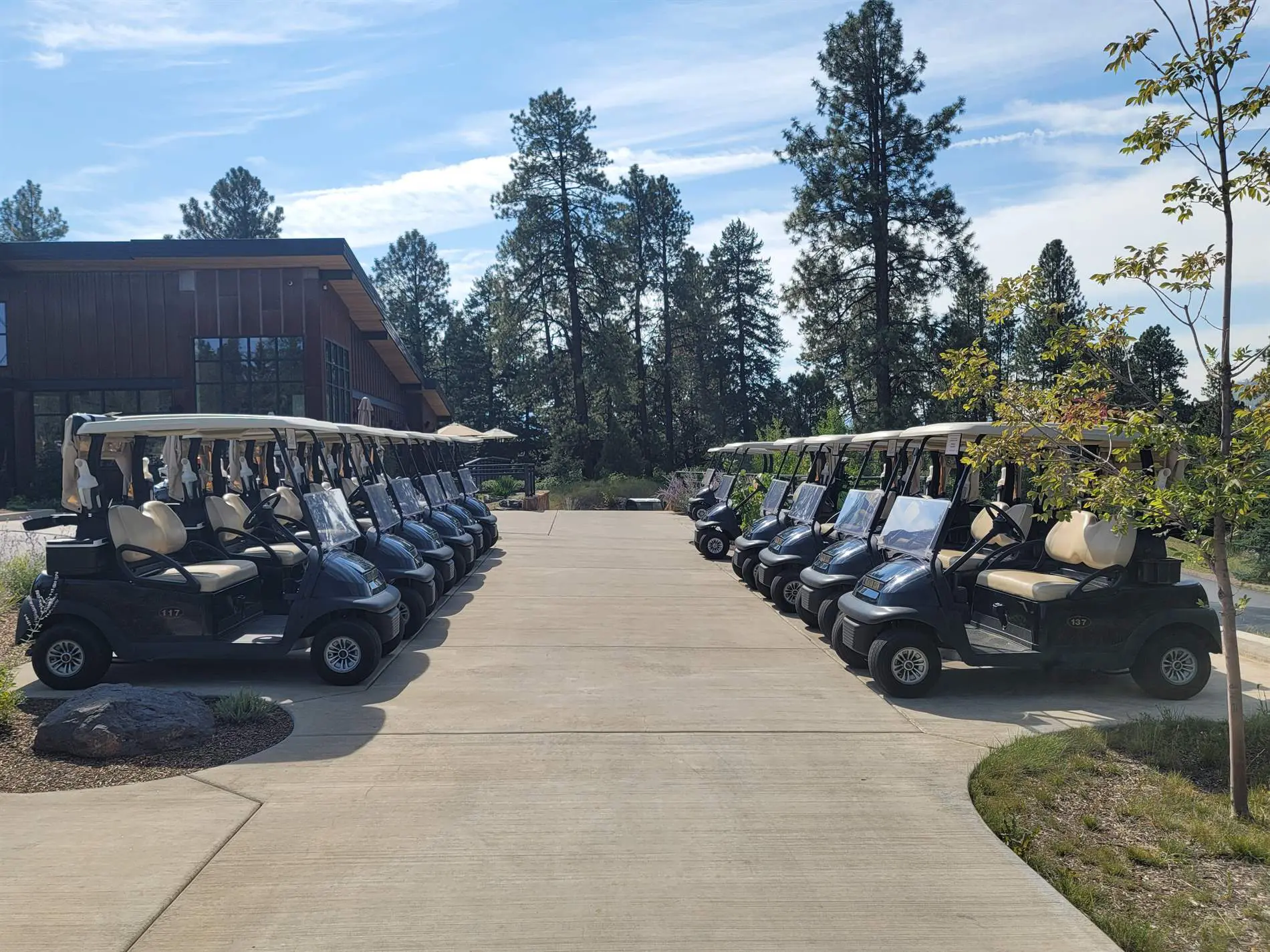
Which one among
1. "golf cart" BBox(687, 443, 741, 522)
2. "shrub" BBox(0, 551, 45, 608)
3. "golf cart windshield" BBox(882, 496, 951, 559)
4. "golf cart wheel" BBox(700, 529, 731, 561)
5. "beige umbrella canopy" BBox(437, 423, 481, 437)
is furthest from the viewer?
"beige umbrella canopy" BBox(437, 423, 481, 437)

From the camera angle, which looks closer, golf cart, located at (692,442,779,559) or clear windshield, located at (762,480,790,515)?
clear windshield, located at (762,480,790,515)

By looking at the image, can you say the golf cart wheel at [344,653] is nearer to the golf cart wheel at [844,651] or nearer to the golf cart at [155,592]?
the golf cart at [155,592]

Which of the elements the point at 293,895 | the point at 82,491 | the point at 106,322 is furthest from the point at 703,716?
the point at 106,322

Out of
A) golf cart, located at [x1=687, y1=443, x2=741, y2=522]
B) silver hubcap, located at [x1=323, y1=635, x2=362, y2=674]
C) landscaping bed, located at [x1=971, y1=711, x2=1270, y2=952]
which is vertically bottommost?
landscaping bed, located at [x1=971, y1=711, x2=1270, y2=952]

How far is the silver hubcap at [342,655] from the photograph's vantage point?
7.27 metres

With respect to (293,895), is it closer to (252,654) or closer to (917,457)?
(252,654)

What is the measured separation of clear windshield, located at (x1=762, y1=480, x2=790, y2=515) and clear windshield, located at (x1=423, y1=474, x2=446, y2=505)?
4.73m

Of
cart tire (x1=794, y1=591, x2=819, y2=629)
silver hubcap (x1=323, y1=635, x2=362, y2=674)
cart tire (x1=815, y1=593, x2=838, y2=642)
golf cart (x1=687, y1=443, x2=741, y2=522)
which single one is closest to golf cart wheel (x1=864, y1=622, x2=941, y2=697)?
cart tire (x1=815, y1=593, x2=838, y2=642)

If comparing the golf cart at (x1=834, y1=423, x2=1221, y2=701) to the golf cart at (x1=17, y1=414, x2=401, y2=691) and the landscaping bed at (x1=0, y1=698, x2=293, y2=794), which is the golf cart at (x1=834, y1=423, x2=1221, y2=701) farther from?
the landscaping bed at (x1=0, y1=698, x2=293, y2=794)

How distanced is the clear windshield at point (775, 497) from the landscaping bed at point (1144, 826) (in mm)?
6866

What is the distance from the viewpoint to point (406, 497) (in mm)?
12117

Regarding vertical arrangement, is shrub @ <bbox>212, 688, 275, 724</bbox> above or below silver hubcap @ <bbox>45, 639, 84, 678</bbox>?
below

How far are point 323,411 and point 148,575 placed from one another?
19.0 meters

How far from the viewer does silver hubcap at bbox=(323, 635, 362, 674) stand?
727 cm
